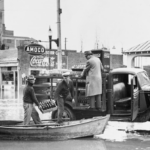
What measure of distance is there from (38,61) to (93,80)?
25566mm

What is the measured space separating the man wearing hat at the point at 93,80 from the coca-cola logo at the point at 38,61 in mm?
25023

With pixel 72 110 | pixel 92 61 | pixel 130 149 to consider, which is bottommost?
pixel 130 149

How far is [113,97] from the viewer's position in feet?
35.0

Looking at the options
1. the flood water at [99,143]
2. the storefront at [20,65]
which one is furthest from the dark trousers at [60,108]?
the storefront at [20,65]

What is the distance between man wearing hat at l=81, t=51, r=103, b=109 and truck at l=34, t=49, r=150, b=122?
284mm

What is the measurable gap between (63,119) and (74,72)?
171 centimetres

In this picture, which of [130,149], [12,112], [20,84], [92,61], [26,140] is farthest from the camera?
[20,84]

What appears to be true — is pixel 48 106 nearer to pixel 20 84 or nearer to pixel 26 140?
pixel 26 140

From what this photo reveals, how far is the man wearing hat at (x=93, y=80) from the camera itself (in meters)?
10.1

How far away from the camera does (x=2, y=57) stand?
1485 inches

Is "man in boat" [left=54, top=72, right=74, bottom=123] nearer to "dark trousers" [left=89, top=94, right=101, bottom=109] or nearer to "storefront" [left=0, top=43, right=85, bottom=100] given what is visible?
"dark trousers" [left=89, top=94, right=101, bottom=109]

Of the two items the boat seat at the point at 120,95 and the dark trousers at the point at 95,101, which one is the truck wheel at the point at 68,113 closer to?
the dark trousers at the point at 95,101

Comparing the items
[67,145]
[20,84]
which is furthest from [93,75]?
[20,84]

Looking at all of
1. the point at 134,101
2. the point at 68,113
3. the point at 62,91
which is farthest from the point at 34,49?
the point at 134,101
